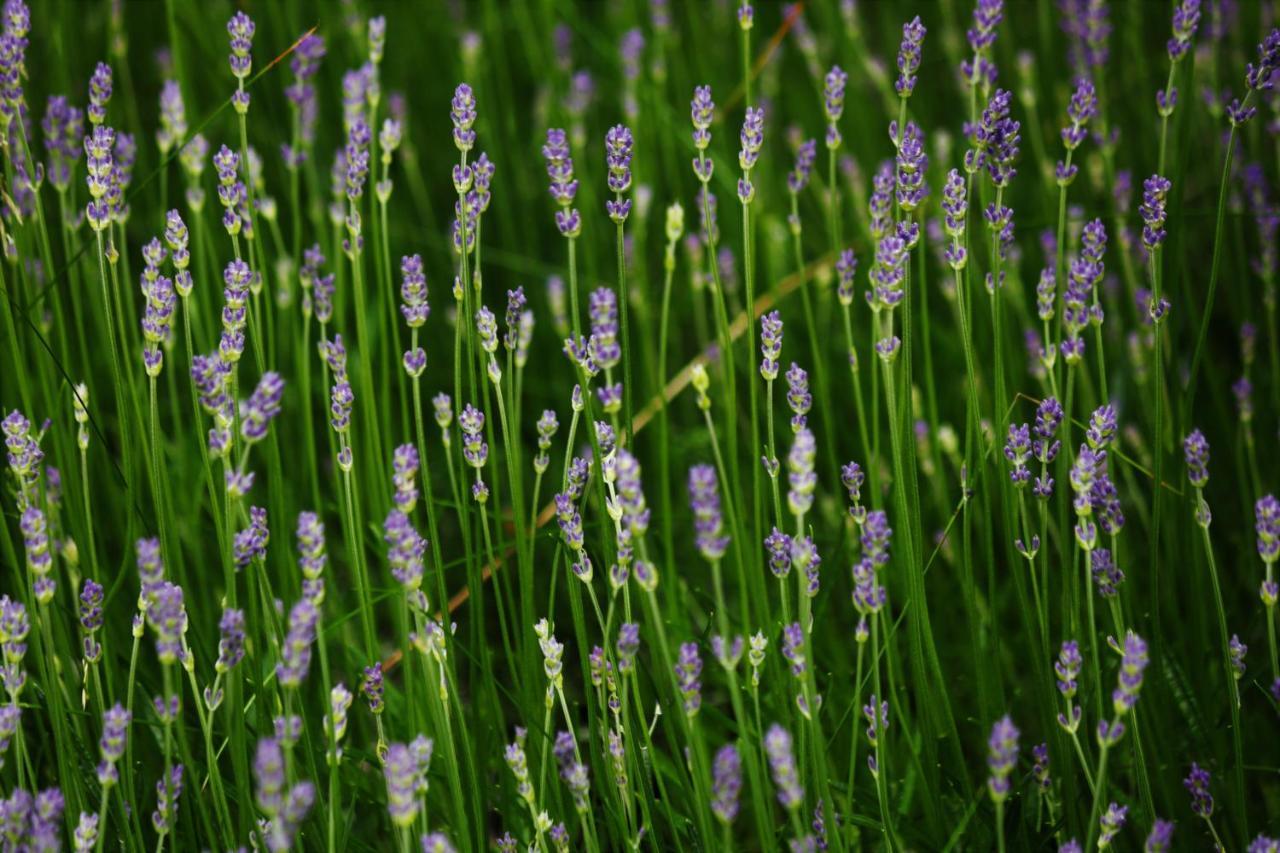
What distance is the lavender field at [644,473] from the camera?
1.43m

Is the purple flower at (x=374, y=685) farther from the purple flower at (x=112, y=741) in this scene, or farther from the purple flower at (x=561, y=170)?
the purple flower at (x=561, y=170)

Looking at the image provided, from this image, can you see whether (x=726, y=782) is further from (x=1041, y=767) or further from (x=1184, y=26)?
(x=1184, y=26)

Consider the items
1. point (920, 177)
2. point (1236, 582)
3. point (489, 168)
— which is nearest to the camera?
point (920, 177)

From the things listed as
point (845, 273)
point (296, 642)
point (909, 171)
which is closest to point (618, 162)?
point (909, 171)

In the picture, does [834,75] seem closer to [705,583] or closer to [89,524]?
[705,583]

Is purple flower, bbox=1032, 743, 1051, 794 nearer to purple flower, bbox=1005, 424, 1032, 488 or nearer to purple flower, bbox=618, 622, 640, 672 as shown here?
purple flower, bbox=1005, 424, 1032, 488

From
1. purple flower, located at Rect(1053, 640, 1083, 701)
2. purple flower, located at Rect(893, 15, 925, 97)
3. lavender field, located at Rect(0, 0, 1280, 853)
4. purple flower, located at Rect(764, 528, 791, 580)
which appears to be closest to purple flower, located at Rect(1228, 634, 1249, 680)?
lavender field, located at Rect(0, 0, 1280, 853)

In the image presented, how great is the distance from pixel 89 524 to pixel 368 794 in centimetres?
55

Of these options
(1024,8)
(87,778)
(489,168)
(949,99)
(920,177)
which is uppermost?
(1024,8)

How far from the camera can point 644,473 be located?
2.55 meters

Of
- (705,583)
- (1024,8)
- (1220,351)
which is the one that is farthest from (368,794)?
(1024,8)

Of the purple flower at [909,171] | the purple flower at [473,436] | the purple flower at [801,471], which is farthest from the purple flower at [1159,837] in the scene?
the purple flower at [473,436]

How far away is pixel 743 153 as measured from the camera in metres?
1.52

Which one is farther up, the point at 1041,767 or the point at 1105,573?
the point at 1105,573
